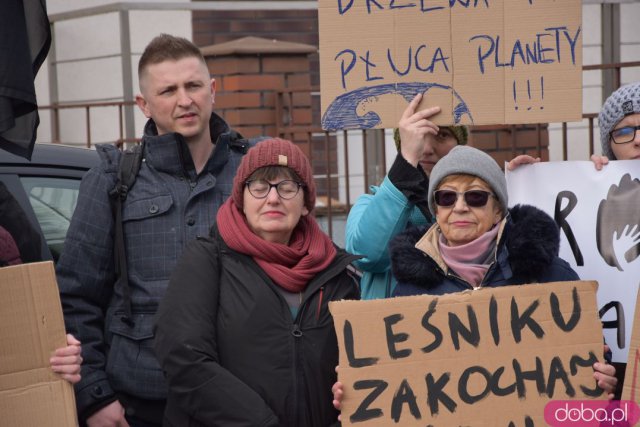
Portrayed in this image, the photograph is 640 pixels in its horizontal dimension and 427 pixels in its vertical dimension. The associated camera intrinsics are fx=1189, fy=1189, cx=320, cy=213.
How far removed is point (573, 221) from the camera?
3926mm

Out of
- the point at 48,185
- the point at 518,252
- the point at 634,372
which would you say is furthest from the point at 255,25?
the point at 634,372

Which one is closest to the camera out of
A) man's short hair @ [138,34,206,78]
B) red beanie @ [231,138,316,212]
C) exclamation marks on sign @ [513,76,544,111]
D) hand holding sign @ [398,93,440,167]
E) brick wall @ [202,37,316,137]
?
red beanie @ [231,138,316,212]

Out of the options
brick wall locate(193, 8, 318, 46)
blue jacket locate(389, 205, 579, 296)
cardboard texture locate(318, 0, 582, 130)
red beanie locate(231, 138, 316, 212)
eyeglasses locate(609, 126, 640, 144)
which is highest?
brick wall locate(193, 8, 318, 46)

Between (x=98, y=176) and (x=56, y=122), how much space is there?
17.9 ft

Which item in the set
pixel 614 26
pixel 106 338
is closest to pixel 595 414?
pixel 106 338

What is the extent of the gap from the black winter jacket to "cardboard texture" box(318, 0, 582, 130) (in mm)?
629

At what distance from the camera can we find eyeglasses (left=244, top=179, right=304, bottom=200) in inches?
140

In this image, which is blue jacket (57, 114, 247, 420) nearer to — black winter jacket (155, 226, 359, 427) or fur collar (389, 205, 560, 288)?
black winter jacket (155, 226, 359, 427)

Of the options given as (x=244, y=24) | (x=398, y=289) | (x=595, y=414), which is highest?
(x=244, y=24)

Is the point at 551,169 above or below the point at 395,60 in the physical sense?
below

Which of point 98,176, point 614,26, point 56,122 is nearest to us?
point 98,176

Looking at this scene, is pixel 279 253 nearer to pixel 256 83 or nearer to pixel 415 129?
pixel 415 129

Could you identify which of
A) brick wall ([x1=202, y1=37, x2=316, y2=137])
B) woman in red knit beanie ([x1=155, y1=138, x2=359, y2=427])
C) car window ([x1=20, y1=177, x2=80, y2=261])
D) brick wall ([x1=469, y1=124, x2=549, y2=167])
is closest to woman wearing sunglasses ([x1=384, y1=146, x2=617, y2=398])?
woman in red knit beanie ([x1=155, y1=138, x2=359, y2=427])

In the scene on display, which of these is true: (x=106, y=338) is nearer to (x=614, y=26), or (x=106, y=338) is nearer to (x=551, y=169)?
(x=551, y=169)
